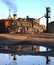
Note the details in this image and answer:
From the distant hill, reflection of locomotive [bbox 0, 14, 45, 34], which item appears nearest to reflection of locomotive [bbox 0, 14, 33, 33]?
reflection of locomotive [bbox 0, 14, 45, 34]

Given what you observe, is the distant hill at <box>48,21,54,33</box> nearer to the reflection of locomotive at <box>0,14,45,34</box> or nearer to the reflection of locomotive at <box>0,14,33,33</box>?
the reflection of locomotive at <box>0,14,45,34</box>

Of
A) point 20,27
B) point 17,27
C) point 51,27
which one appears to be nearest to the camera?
point 51,27

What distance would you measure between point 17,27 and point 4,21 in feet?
37.8

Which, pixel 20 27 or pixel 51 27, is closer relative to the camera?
pixel 51 27

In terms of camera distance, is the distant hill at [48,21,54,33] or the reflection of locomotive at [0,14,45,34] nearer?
the distant hill at [48,21,54,33]

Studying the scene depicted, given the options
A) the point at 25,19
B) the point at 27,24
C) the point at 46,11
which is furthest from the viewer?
the point at 25,19

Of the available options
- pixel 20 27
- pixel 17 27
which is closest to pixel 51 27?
pixel 20 27

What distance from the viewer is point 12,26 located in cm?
6162

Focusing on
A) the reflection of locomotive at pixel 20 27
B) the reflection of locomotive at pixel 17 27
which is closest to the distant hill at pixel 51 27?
the reflection of locomotive at pixel 20 27

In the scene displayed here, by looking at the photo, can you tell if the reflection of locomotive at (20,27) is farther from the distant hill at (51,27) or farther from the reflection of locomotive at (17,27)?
the distant hill at (51,27)

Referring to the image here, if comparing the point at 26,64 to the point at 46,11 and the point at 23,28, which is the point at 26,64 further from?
the point at 23,28

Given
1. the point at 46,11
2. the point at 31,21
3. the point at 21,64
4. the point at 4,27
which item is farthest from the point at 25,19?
the point at 21,64

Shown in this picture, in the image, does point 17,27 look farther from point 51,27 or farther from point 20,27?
point 51,27

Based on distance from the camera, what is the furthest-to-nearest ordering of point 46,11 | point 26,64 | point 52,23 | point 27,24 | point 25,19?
point 25,19
point 27,24
point 52,23
point 46,11
point 26,64
